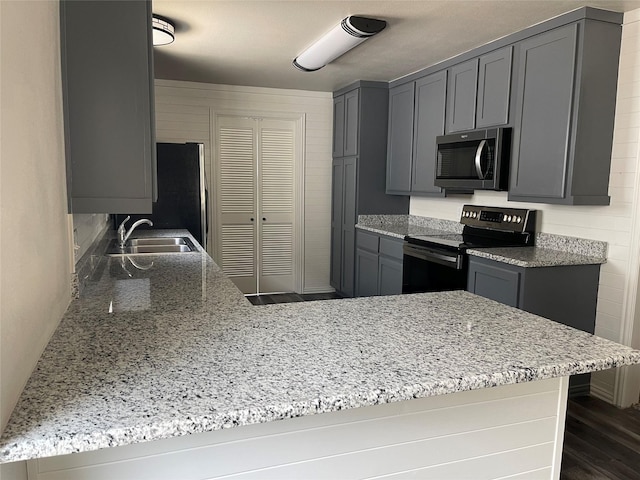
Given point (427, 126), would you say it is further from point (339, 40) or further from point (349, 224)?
point (349, 224)

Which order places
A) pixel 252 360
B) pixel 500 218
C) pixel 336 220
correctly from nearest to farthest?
pixel 252 360
pixel 500 218
pixel 336 220

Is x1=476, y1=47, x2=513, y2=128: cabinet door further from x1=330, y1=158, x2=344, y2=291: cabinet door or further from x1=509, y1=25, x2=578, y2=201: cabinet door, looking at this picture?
Result: x1=330, y1=158, x2=344, y2=291: cabinet door

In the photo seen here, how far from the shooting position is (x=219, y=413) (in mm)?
891

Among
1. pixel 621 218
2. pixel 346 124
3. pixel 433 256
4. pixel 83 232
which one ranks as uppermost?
pixel 346 124

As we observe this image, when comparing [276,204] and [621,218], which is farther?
[276,204]

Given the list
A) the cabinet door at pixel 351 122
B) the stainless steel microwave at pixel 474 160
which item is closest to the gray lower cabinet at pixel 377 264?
the stainless steel microwave at pixel 474 160

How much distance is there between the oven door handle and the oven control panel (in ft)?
1.66

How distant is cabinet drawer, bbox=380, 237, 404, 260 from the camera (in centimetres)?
424

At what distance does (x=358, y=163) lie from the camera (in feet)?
16.2

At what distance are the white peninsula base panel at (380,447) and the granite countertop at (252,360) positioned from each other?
0.15m

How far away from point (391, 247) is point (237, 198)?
1.93 meters

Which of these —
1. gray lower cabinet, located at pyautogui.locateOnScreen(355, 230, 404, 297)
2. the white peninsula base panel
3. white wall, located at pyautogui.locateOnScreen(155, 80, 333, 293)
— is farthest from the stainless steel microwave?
the white peninsula base panel

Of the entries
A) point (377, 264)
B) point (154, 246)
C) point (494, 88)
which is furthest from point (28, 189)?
point (377, 264)

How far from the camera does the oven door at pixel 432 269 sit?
3.36 meters
